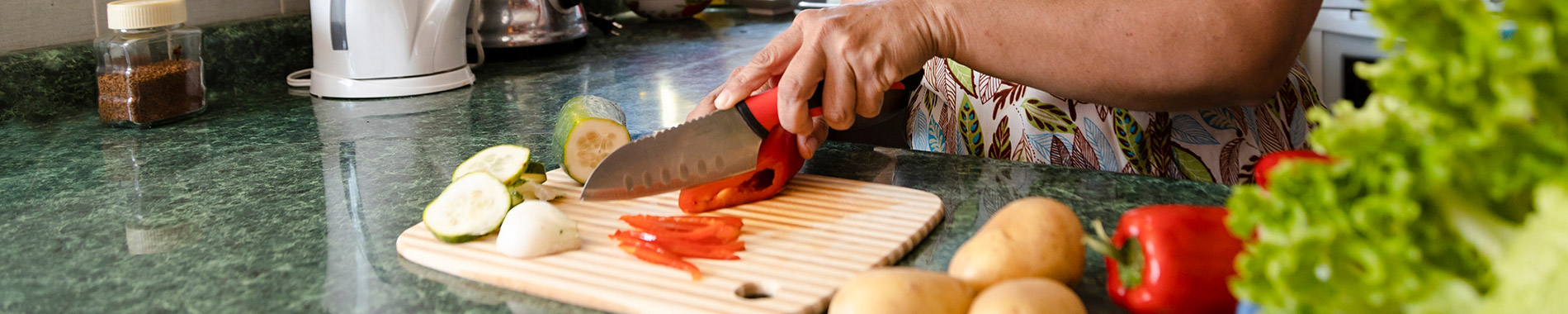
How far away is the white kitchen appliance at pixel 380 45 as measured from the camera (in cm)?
170

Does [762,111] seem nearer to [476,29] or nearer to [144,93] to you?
[144,93]

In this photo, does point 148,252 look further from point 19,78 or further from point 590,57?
point 590,57

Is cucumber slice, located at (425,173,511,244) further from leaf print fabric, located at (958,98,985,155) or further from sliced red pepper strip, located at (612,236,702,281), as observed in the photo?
leaf print fabric, located at (958,98,985,155)

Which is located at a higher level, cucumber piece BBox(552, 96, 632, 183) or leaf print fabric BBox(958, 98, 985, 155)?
cucumber piece BBox(552, 96, 632, 183)

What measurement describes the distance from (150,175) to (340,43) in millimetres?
559

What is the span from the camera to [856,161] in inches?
48.8

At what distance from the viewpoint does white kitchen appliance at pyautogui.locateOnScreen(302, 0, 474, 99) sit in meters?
1.70

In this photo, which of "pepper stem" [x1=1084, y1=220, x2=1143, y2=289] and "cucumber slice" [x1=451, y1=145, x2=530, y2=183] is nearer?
"pepper stem" [x1=1084, y1=220, x2=1143, y2=289]

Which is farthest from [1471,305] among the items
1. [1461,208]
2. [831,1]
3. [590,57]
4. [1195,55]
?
[831,1]

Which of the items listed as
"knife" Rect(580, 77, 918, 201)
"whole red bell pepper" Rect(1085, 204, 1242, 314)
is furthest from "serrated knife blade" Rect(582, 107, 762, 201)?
"whole red bell pepper" Rect(1085, 204, 1242, 314)

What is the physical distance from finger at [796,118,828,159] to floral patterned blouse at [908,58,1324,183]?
356 mm

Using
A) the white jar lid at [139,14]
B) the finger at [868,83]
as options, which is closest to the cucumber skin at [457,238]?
the finger at [868,83]

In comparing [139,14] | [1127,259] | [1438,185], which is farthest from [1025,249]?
[139,14]

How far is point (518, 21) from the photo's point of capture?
7.04 feet
